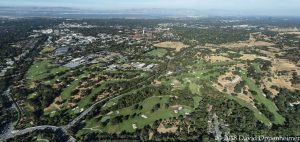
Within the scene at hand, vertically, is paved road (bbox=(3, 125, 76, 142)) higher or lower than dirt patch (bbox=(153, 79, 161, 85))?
lower

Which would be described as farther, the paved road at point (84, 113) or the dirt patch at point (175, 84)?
the dirt patch at point (175, 84)

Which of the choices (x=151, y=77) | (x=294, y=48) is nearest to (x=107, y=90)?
(x=151, y=77)

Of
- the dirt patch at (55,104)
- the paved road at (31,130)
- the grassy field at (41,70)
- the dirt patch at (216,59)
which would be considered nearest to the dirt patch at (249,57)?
the dirt patch at (216,59)

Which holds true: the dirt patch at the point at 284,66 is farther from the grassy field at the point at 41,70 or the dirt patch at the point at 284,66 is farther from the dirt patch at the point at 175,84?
the grassy field at the point at 41,70

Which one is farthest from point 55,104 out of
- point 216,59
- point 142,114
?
point 216,59

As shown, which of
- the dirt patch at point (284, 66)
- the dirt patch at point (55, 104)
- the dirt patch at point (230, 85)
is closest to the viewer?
the dirt patch at point (55, 104)

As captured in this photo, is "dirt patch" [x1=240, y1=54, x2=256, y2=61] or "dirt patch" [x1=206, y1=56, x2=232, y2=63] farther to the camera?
"dirt patch" [x1=240, y1=54, x2=256, y2=61]

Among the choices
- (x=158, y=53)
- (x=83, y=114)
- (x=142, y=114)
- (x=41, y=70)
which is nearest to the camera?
(x=142, y=114)

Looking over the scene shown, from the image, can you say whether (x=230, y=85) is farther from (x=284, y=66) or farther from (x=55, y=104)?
(x=55, y=104)

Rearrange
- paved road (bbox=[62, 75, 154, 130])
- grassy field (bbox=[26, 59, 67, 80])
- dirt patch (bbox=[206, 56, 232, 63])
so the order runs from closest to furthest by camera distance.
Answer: paved road (bbox=[62, 75, 154, 130]) → grassy field (bbox=[26, 59, 67, 80]) → dirt patch (bbox=[206, 56, 232, 63])

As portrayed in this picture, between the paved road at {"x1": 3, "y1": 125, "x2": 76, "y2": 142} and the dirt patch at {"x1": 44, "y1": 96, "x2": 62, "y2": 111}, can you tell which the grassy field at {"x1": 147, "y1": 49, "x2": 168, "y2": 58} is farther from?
the paved road at {"x1": 3, "y1": 125, "x2": 76, "y2": 142}

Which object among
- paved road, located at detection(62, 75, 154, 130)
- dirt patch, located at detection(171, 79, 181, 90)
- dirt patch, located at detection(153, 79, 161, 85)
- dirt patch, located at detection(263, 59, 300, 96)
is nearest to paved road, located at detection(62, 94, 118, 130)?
paved road, located at detection(62, 75, 154, 130)
